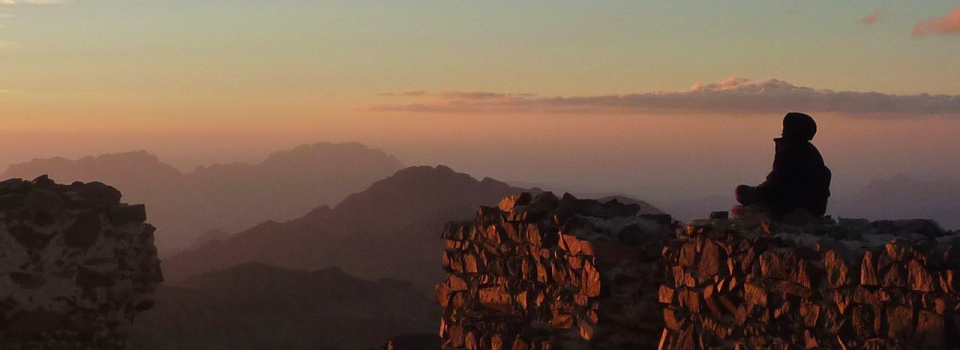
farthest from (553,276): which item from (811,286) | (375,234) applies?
(375,234)

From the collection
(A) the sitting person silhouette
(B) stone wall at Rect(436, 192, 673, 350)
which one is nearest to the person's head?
(A) the sitting person silhouette

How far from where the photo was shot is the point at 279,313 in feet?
127

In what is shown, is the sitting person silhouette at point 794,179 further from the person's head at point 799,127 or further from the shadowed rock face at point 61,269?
the shadowed rock face at point 61,269

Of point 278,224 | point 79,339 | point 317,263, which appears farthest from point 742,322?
point 278,224

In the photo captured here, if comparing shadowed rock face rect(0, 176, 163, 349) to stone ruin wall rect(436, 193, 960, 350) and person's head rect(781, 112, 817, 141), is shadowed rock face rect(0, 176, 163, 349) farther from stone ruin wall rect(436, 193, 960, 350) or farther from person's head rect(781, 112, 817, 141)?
person's head rect(781, 112, 817, 141)

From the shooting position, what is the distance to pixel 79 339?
1174cm

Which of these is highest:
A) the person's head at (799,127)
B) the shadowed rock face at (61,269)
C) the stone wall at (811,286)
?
the person's head at (799,127)

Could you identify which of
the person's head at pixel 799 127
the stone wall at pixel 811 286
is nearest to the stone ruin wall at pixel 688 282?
the stone wall at pixel 811 286

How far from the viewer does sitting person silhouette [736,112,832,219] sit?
7453 mm

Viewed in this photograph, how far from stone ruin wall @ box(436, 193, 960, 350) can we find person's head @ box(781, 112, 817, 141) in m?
0.85

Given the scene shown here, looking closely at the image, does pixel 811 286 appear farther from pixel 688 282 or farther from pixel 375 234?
pixel 375 234

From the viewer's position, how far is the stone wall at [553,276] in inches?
318

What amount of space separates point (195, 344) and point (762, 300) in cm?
2995

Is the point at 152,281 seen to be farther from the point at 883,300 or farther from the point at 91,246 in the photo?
the point at 883,300
